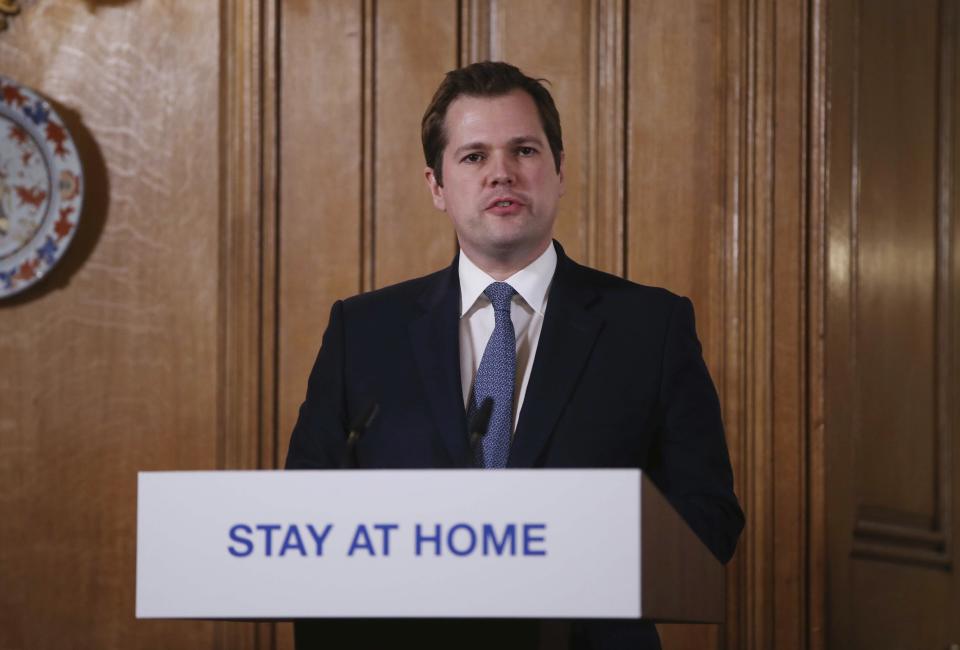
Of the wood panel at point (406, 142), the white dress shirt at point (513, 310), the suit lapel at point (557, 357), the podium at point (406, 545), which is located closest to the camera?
the podium at point (406, 545)

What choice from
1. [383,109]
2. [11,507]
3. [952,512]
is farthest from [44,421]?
[952,512]

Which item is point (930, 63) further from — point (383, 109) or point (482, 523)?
point (482, 523)

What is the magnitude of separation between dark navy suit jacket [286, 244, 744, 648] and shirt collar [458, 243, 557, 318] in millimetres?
17

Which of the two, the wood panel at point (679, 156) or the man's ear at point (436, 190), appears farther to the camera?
the wood panel at point (679, 156)

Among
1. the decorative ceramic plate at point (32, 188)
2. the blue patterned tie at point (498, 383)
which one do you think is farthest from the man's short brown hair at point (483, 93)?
the decorative ceramic plate at point (32, 188)

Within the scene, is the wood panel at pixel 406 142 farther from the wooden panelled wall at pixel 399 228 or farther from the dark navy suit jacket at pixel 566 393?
the dark navy suit jacket at pixel 566 393

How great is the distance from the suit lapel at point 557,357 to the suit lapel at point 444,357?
0.27 ft

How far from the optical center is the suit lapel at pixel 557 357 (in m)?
1.89

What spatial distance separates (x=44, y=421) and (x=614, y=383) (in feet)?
5.82

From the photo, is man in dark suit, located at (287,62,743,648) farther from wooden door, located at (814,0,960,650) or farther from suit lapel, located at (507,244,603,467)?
wooden door, located at (814,0,960,650)

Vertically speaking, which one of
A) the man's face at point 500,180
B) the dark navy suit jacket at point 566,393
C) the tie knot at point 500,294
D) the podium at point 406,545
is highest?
the man's face at point 500,180

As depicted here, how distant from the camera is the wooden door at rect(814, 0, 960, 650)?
3.07 meters

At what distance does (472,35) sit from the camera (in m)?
3.22

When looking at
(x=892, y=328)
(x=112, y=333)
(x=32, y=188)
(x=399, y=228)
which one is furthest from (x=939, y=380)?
(x=32, y=188)
